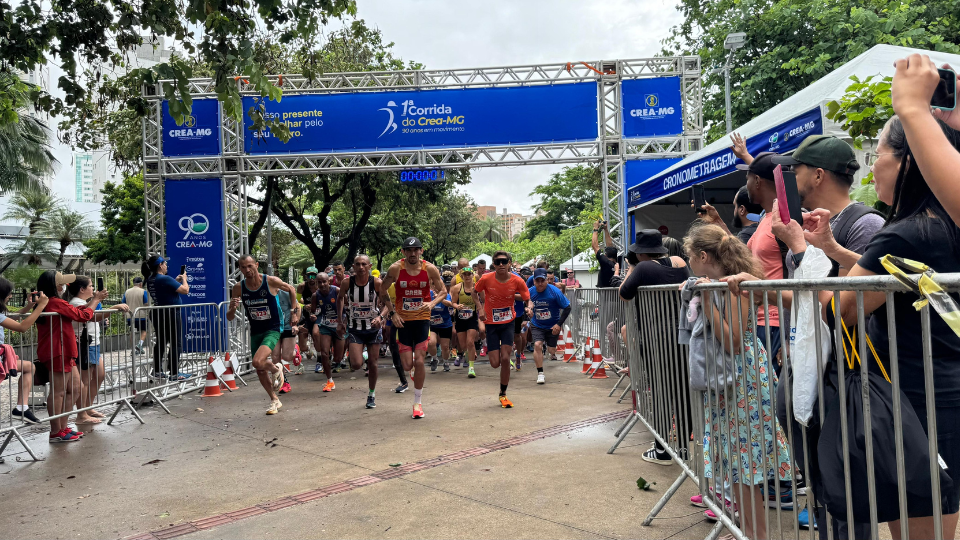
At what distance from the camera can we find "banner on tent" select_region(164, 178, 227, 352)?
14.8 meters

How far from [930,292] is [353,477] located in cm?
464

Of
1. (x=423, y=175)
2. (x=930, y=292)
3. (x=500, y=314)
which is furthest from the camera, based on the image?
(x=423, y=175)

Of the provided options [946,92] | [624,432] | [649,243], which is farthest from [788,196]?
[624,432]

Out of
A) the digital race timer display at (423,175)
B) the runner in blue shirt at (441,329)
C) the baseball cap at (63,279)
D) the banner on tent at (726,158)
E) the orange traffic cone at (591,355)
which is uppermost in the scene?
the digital race timer display at (423,175)

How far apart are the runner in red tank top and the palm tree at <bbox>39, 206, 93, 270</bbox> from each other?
36.1 m

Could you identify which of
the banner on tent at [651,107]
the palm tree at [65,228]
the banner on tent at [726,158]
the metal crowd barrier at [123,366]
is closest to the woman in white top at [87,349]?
the metal crowd barrier at [123,366]

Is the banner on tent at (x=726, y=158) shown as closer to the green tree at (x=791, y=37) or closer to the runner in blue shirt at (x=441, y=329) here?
the runner in blue shirt at (x=441, y=329)

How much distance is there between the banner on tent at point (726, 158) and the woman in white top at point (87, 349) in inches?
286

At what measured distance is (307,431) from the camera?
727 cm

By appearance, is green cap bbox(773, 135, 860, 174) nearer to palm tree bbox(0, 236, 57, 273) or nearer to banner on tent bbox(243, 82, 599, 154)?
banner on tent bbox(243, 82, 599, 154)

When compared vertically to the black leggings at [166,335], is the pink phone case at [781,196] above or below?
above

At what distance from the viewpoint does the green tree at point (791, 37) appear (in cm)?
1728

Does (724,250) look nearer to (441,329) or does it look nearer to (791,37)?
(441,329)

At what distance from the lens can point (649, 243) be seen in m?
5.92
